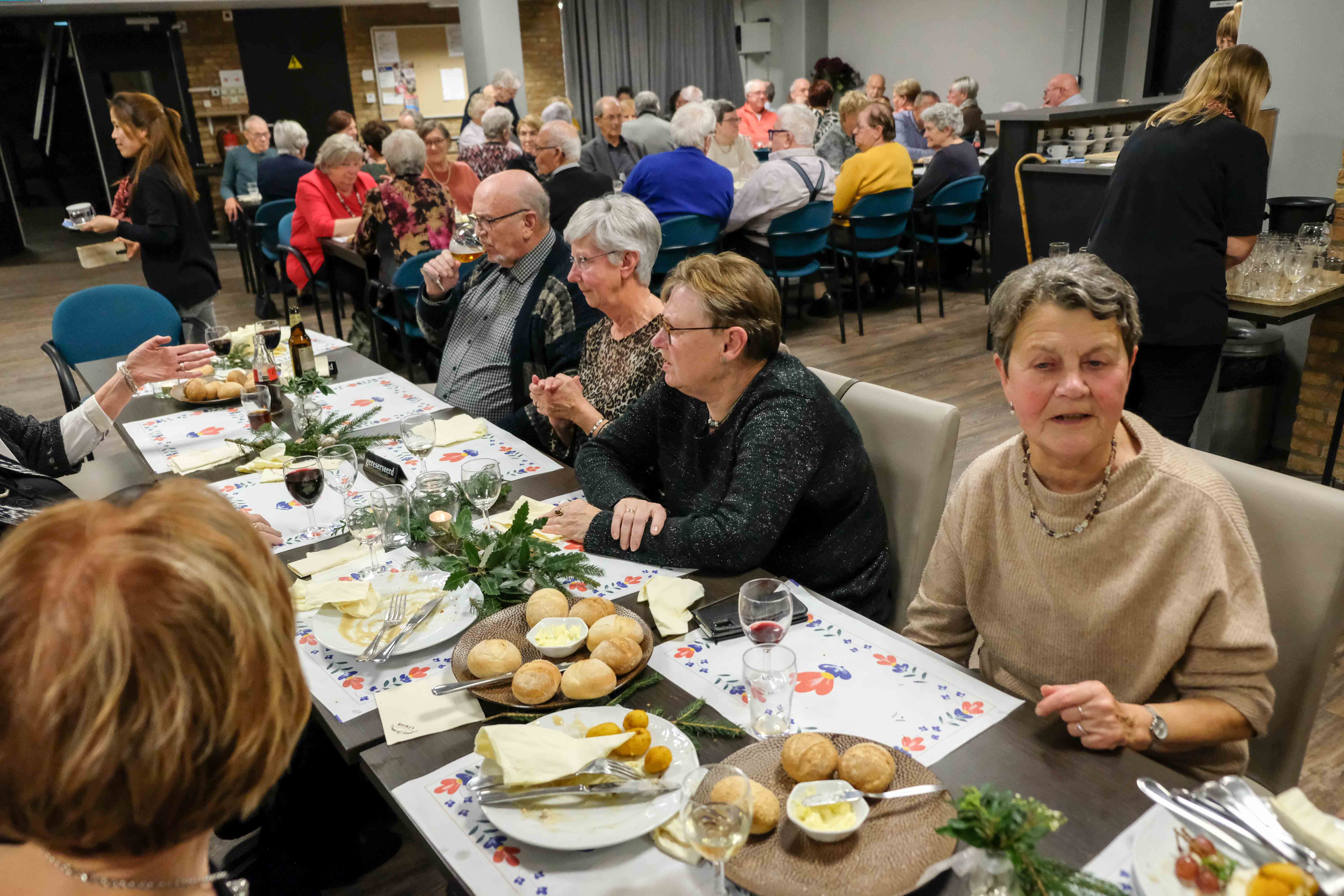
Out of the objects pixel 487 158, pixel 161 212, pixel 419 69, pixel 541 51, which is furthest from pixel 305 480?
pixel 541 51

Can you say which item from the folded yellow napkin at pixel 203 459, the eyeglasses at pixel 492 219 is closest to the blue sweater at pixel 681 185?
the eyeglasses at pixel 492 219

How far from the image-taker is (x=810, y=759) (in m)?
1.17

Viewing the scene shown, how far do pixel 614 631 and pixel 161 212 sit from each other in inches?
164

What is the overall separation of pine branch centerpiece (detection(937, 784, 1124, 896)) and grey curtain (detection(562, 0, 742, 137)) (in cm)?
1281

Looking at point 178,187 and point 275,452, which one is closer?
point 275,452

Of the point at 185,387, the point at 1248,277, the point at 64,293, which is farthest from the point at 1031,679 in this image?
the point at 64,293

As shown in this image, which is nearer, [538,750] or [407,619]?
[538,750]

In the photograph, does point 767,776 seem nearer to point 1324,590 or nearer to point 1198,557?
point 1198,557

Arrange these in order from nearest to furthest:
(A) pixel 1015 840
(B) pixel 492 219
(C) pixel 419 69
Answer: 1. (A) pixel 1015 840
2. (B) pixel 492 219
3. (C) pixel 419 69

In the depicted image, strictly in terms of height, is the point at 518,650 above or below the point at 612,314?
below

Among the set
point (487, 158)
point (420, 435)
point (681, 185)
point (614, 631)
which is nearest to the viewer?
point (614, 631)

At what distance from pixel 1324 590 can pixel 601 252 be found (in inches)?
69.7

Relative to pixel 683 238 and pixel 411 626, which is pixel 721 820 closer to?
pixel 411 626

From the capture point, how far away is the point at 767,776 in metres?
1.19
